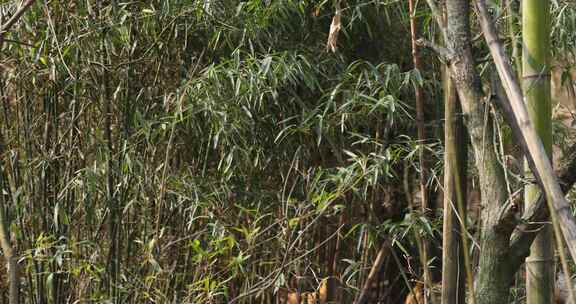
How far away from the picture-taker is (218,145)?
3.19 m

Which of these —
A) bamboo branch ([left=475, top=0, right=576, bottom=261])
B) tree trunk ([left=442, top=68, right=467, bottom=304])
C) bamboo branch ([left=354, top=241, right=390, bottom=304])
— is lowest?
bamboo branch ([left=354, top=241, right=390, bottom=304])

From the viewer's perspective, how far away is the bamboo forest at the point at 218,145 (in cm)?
298

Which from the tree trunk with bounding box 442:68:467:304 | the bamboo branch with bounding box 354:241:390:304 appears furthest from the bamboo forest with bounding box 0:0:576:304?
the tree trunk with bounding box 442:68:467:304

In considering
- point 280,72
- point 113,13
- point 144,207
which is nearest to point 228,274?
point 144,207

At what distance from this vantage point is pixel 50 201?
3350 millimetres

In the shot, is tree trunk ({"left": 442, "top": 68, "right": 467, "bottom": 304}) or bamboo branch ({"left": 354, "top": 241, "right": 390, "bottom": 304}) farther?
bamboo branch ({"left": 354, "top": 241, "right": 390, "bottom": 304})

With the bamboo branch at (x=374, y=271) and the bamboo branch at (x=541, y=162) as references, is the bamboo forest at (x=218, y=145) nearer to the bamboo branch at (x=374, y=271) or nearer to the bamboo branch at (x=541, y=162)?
the bamboo branch at (x=374, y=271)

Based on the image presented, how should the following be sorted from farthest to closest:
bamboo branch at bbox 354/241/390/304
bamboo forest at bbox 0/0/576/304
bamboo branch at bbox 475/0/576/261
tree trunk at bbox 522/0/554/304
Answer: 1. bamboo branch at bbox 354/241/390/304
2. bamboo forest at bbox 0/0/576/304
3. tree trunk at bbox 522/0/554/304
4. bamboo branch at bbox 475/0/576/261

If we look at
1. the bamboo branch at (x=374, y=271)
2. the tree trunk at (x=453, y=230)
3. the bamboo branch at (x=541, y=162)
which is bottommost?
the bamboo branch at (x=374, y=271)

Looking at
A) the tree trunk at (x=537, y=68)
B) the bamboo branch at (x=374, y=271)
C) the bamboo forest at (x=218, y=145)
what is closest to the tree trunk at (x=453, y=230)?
the tree trunk at (x=537, y=68)

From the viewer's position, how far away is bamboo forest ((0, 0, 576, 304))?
298cm

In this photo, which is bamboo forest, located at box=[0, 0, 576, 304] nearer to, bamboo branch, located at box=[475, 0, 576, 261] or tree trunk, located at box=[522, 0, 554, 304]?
tree trunk, located at box=[522, 0, 554, 304]

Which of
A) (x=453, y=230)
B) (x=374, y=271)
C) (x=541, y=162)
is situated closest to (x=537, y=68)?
(x=453, y=230)

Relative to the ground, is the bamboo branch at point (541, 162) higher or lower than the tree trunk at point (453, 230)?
higher
